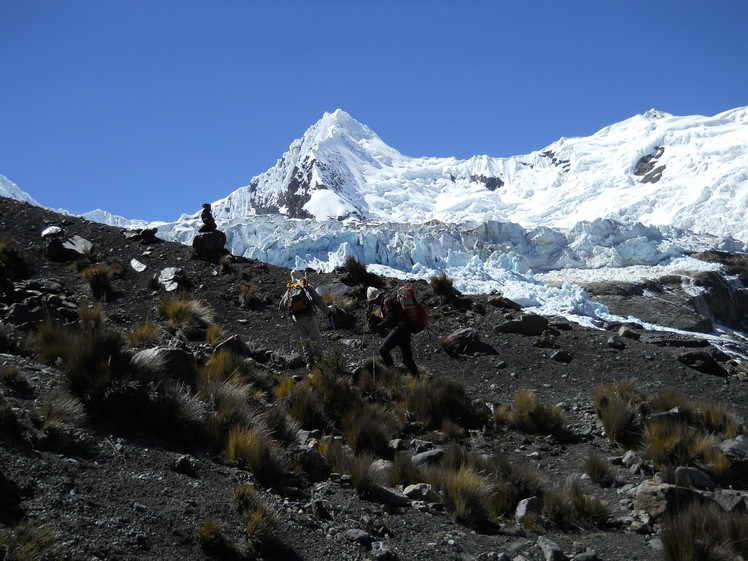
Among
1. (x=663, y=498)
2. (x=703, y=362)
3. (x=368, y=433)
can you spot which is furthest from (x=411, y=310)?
(x=703, y=362)

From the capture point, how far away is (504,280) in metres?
34.7

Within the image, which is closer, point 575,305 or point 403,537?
point 403,537

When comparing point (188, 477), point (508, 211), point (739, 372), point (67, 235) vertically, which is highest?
point (508, 211)

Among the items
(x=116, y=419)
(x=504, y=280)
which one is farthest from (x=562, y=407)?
(x=504, y=280)

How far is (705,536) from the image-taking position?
362cm

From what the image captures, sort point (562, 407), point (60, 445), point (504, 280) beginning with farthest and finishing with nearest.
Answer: point (504, 280), point (562, 407), point (60, 445)

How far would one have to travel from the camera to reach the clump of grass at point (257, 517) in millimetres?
3246

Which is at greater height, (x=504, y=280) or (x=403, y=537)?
Answer: (x=504, y=280)

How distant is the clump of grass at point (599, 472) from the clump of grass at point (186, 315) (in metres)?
6.25

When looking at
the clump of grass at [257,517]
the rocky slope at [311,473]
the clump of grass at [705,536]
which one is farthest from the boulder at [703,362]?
the clump of grass at [257,517]

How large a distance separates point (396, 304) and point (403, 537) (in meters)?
4.97

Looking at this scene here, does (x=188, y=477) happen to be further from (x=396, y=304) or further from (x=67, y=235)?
(x=67, y=235)

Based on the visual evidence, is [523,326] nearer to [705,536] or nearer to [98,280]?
[705,536]

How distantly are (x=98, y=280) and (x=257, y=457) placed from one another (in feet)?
26.0
